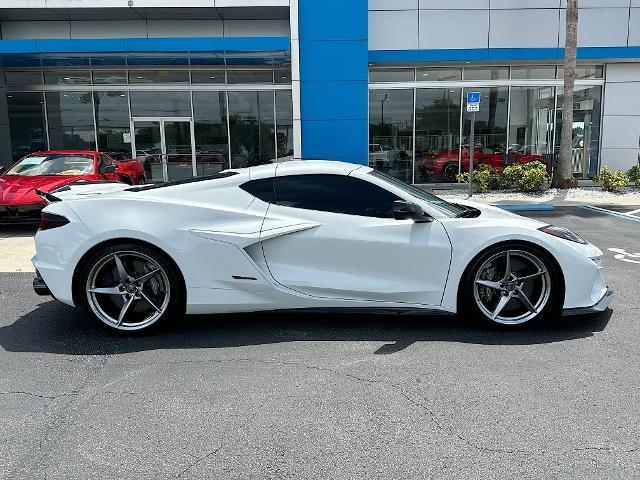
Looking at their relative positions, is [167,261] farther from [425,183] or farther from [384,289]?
[425,183]

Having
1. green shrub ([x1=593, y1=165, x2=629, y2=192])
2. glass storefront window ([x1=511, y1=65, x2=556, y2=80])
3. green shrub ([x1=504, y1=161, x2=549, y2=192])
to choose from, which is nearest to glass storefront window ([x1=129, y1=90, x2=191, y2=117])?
green shrub ([x1=504, y1=161, x2=549, y2=192])

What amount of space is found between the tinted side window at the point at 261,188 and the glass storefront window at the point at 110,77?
15733mm

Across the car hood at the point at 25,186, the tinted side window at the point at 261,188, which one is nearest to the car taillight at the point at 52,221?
the tinted side window at the point at 261,188

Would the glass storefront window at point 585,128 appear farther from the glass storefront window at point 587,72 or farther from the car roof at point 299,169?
the car roof at point 299,169

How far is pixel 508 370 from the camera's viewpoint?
3664mm

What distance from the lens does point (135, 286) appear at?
4359 millimetres

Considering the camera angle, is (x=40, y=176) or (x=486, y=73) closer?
(x=40, y=176)

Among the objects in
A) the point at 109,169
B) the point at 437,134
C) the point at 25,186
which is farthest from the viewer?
the point at 437,134

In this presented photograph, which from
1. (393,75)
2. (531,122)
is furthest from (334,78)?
(531,122)

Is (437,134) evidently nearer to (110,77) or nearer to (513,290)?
(110,77)

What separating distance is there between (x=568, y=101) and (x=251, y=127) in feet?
33.2

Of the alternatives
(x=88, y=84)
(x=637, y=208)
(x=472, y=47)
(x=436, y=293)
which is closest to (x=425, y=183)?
(x=472, y=47)

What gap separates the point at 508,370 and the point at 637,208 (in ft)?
37.3

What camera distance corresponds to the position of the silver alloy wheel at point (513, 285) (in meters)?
4.30
